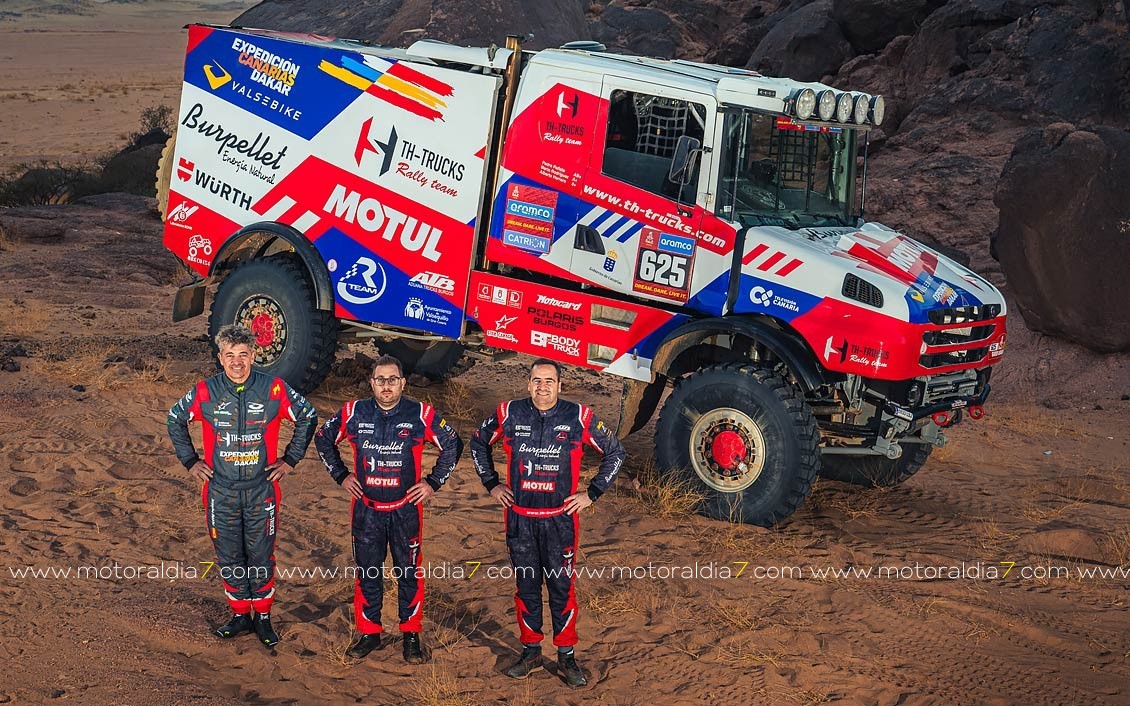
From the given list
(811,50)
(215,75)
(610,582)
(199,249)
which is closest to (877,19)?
(811,50)

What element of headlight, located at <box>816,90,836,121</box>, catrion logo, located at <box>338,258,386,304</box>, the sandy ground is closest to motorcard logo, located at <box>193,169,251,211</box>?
catrion logo, located at <box>338,258,386,304</box>

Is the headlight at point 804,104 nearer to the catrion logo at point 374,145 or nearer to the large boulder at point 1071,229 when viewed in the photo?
the catrion logo at point 374,145

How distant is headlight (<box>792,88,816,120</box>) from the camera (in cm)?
802

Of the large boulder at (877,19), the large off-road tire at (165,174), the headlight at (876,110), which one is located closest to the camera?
the headlight at (876,110)

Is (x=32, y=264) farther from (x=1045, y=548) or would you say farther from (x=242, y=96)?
(x=1045, y=548)

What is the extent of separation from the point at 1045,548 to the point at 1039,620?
4.61 feet

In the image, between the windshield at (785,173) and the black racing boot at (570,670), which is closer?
the black racing boot at (570,670)

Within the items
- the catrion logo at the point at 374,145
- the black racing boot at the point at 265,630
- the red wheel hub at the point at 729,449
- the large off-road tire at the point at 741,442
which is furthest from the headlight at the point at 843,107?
the black racing boot at the point at 265,630

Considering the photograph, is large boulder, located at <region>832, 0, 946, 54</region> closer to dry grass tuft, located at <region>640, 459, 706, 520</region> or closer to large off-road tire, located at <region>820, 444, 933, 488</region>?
large off-road tire, located at <region>820, 444, 933, 488</region>

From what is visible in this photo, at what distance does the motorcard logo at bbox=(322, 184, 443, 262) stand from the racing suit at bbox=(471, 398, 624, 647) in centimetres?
361

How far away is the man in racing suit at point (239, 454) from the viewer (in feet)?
19.1

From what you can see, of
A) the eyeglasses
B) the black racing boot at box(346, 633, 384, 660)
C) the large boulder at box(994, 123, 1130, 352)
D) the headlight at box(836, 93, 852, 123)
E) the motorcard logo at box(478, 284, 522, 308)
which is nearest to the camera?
the eyeglasses

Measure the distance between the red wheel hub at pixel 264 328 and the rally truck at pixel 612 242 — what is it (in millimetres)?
16

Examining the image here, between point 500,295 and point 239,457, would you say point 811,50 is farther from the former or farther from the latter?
point 239,457
